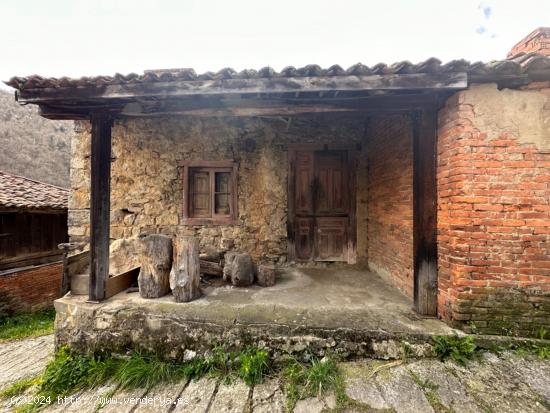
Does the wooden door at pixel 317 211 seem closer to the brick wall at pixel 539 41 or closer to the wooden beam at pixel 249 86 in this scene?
the wooden beam at pixel 249 86

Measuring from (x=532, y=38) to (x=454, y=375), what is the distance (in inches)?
189

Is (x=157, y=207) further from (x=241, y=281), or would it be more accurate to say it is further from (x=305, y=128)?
(x=305, y=128)

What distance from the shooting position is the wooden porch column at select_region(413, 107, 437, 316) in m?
2.76

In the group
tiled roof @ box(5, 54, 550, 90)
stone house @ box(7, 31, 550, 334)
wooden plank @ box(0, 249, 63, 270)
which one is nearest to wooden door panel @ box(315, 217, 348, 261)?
stone house @ box(7, 31, 550, 334)

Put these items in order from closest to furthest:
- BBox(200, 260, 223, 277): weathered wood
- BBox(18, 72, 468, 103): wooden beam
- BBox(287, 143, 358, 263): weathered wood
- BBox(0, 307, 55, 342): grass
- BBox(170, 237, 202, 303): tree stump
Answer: BBox(18, 72, 468, 103): wooden beam → BBox(170, 237, 202, 303): tree stump → BBox(200, 260, 223, 277): weathered wood → BBox(287, 143, 358, 263): weathered wood → BBox(0, 307, 55, 342): grass

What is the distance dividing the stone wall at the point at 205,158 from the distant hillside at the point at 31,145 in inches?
604

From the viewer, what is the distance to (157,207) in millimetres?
4742

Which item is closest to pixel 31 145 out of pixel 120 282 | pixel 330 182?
pixel 120 282

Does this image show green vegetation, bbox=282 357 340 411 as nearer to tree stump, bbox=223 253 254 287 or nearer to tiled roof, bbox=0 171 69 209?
tree stump, bbox=223 253 254 287

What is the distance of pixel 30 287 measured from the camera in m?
7.68

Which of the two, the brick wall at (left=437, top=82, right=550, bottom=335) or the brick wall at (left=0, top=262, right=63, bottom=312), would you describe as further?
the brick wall at (left=0, top=262, right=63, bottom=312)

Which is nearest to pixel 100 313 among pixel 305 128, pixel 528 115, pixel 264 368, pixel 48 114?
pixel 264 368

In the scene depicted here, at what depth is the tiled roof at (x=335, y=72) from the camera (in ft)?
7.67

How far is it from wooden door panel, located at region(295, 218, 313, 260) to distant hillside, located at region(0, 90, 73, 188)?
18119 mm
